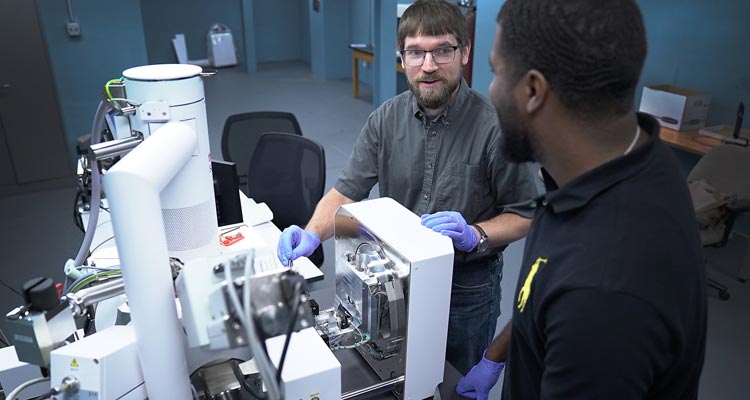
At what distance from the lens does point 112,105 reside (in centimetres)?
125

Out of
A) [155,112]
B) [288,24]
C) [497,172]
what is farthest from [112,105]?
[288,24]

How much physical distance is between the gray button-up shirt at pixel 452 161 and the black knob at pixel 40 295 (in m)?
1.03

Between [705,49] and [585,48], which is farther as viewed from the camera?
[705,49]

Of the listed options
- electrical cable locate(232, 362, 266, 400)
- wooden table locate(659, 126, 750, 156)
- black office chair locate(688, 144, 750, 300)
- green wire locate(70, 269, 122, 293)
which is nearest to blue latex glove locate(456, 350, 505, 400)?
electrical cable locate(232, 362, 266, 400)

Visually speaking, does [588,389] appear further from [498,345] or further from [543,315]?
[498,345]

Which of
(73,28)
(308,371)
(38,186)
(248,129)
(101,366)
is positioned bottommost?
(38,186)

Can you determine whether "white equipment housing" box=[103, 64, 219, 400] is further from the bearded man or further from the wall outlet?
the wall outlet

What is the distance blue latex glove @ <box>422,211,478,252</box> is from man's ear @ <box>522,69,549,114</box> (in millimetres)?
493

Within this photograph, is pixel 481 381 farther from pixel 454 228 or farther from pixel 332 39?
pixel 332 39

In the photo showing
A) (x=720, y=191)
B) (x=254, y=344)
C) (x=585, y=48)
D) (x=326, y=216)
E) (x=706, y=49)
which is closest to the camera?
(x=254, y=344)

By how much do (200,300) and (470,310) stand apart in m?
1.03

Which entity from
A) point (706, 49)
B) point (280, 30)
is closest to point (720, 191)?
point (706, 49)

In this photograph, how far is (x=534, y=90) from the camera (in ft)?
2.52

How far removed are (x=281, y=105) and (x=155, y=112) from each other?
214 inches
